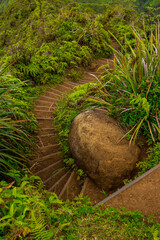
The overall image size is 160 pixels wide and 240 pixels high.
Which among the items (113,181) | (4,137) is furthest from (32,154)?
(113,181)

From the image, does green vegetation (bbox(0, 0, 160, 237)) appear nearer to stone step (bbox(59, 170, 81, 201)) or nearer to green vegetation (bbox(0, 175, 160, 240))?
green vegetation (bbox(0, 175, 160, 240))

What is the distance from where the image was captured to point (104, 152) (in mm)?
3512

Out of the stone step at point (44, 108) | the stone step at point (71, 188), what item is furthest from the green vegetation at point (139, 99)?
the stone step at point (44, 108)

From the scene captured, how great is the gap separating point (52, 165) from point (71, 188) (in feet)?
2.54

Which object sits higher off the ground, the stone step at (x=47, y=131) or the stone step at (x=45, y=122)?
the stone step at (x=45, y=122)

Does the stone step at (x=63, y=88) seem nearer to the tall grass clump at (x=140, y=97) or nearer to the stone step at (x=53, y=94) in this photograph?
the stone step at (x=53, y=94)

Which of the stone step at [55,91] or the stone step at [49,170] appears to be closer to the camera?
the stone step at [49,170]

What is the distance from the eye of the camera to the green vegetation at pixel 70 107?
6.31 ft

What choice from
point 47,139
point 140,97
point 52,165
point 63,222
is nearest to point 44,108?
point 47,139

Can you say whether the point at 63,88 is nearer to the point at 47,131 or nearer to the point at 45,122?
the point at 45,122

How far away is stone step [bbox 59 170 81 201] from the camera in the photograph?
3.65 m

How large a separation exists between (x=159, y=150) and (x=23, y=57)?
549 centimetres

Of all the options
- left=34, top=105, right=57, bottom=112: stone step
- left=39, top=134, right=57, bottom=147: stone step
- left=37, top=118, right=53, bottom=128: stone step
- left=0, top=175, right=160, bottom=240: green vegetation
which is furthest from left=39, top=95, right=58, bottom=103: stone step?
left=0, top=175, right=160, bottom=240: green vegetation

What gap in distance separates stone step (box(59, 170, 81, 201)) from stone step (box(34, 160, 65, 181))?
46 cm
